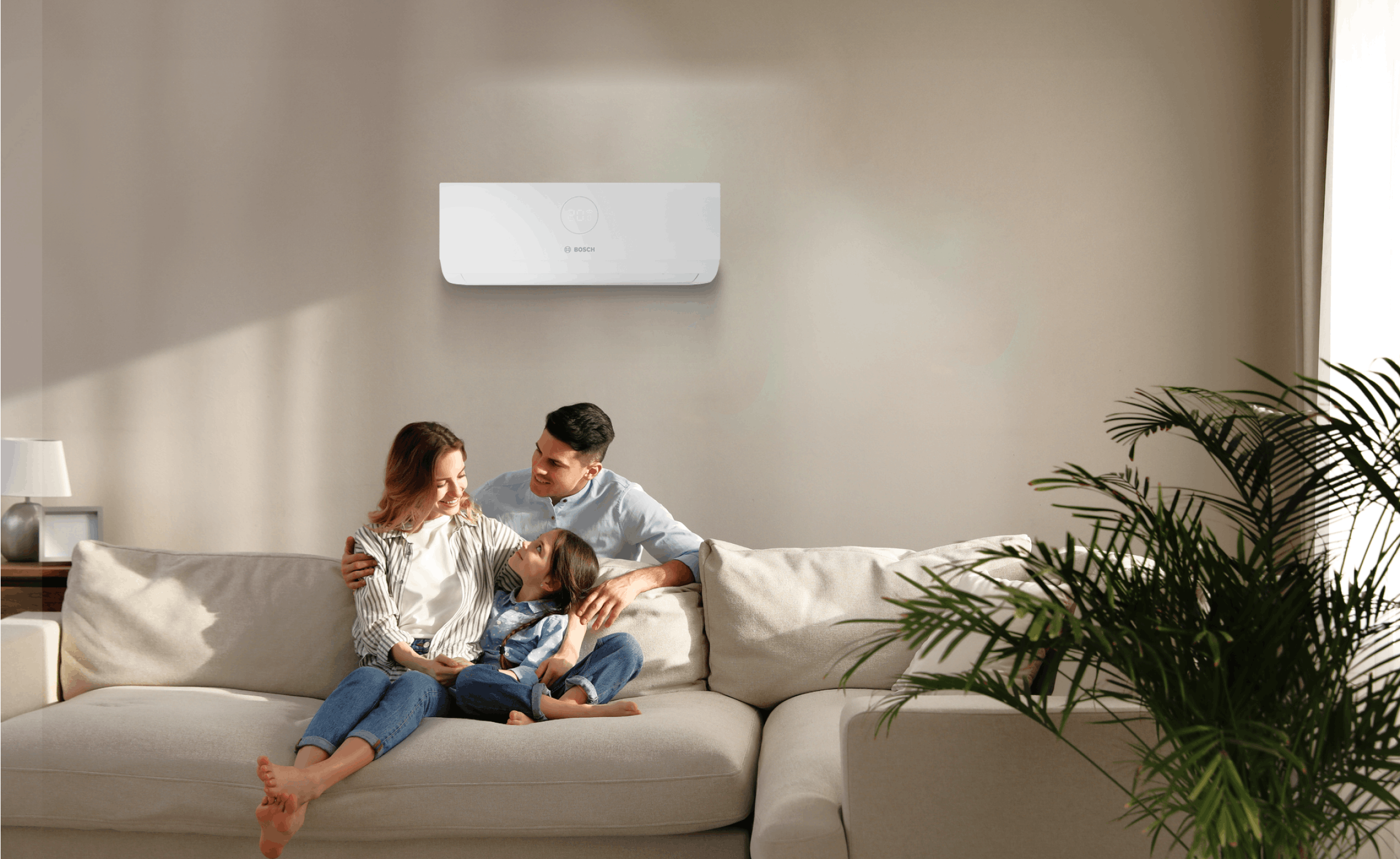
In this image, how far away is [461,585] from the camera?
2299mm

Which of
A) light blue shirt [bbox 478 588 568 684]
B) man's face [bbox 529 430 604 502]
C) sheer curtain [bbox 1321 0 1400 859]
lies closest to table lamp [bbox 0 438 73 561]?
light blue shirt [bbox 478 588 568 684]

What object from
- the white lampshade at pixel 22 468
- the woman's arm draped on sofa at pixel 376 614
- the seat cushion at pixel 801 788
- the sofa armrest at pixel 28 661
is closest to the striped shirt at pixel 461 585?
the woman's arm draped on sofa at pixel 376 614

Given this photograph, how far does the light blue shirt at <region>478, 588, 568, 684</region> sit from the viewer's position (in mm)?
2189

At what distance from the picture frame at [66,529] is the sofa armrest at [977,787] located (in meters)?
2.68

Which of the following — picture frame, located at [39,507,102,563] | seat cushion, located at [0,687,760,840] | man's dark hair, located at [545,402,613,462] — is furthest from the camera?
picture frame, located at [39,507,102,563]

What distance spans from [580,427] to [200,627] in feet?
3.41

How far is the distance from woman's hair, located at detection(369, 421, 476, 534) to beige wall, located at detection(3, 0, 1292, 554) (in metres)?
0.85

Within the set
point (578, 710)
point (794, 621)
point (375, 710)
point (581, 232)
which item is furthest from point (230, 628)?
point (581, 232)

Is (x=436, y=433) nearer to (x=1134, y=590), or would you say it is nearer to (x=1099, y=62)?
(x=1134, y=590)

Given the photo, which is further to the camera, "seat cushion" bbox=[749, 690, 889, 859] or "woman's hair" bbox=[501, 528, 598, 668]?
"woman's hair" bbox=[501, 528, 598, 668]

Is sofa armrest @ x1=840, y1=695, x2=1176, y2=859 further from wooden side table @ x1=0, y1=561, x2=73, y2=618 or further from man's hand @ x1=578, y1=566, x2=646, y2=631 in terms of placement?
wooden side table @ x1=0, y1=561, x2=73, y2=618

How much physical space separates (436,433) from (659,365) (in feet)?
3.32

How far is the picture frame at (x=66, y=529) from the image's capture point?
2984 mm

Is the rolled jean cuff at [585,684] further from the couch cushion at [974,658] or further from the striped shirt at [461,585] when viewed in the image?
the couch cushion at [974,658]
